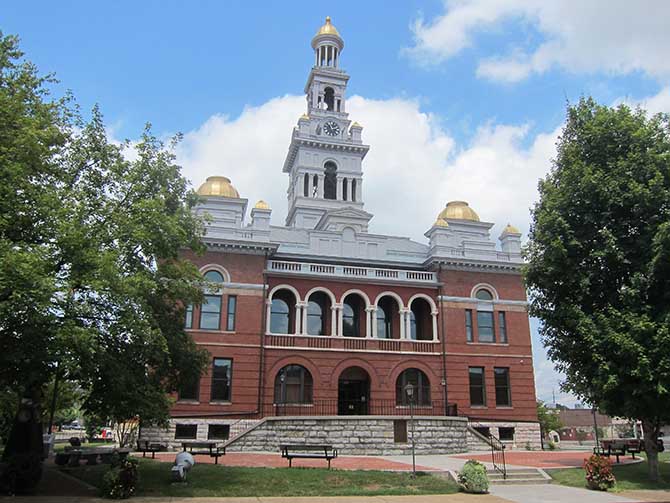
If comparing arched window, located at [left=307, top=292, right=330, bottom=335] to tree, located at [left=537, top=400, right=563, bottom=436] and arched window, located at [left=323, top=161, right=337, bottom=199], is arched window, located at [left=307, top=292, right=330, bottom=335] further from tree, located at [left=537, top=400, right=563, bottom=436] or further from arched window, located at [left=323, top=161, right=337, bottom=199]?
tree, located at [left=537, top=400, right=563, bottom=436]

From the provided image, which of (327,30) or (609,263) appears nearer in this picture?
(609,263)

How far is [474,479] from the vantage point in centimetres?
1571

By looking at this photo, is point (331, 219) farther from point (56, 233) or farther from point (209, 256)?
point (56, 233)

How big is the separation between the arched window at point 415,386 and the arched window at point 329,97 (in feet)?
88.3

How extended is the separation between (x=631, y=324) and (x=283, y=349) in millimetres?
18132

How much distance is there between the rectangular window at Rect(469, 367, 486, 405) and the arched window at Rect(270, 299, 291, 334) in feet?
37.0

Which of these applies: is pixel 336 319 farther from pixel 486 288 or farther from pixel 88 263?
pixel 88 263

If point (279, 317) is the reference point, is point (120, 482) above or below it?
below

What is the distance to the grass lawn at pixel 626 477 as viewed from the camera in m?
17.6

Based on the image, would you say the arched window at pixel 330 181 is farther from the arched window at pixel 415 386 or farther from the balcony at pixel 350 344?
the arched window at pixel 415 386

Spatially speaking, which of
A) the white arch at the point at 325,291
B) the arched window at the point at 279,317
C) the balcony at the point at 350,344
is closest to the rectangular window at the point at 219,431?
the balcony at the point at 350,344

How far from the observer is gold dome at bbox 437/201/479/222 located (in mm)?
40938

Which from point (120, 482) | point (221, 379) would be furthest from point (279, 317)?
point (120, 482)

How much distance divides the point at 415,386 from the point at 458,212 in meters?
14.3
